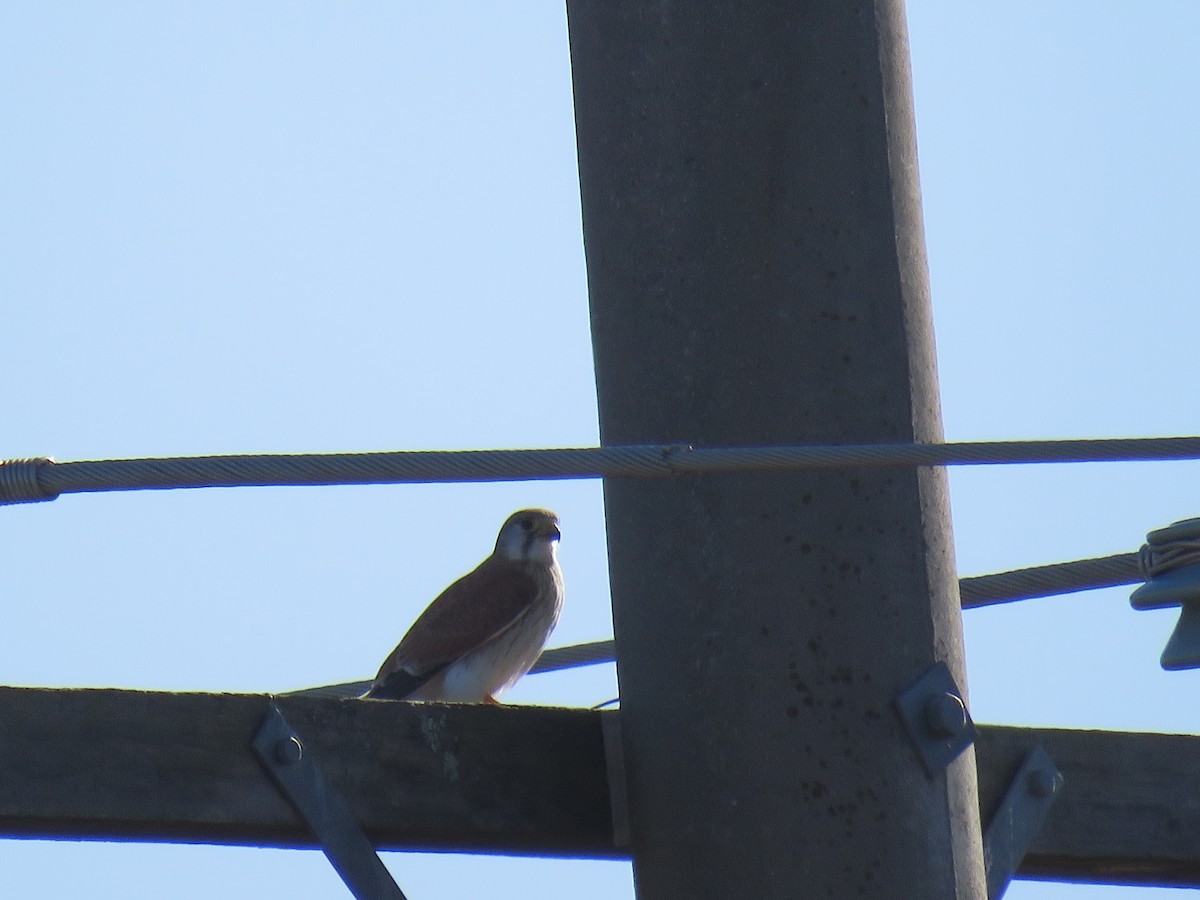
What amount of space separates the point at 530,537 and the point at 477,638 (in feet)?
3.07

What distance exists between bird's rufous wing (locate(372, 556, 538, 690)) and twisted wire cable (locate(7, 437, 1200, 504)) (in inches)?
119

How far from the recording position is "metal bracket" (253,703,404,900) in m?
2.46

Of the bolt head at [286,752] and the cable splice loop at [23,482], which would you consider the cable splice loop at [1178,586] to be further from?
the cable splice loop at [23,482]

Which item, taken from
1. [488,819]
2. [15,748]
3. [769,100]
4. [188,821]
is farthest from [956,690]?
[15,748]

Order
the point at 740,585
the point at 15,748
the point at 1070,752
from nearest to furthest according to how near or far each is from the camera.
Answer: the point at 15,748 < the point at 740,585 < the point at 1070,752

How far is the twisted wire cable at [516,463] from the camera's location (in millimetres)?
2277

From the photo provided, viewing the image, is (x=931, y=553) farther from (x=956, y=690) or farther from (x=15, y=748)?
(x=15, y=748)

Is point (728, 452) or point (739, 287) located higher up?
point (739, 287)

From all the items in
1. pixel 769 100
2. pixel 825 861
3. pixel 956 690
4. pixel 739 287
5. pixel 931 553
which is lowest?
pixel 825 861

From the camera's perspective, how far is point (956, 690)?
2.53 m

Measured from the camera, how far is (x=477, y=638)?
17.7 feet

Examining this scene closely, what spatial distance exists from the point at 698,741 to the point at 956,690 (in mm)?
321

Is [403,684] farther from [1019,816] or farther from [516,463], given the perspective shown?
[516,463]

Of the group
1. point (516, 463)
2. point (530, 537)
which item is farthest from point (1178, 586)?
point (530, 537)
